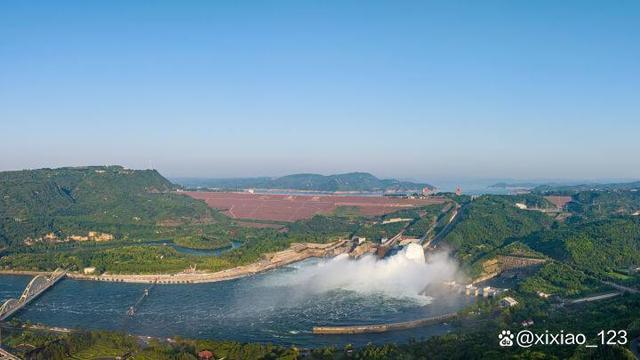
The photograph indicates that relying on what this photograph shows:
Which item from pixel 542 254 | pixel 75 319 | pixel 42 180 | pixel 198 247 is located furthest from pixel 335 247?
pixel 42 180

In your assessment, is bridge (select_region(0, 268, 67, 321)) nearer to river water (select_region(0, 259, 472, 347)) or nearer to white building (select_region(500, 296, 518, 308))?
river water (select_region(0, 259, 472, 347))

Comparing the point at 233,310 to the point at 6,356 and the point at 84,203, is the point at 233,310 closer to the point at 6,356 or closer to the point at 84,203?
the point at 6,356

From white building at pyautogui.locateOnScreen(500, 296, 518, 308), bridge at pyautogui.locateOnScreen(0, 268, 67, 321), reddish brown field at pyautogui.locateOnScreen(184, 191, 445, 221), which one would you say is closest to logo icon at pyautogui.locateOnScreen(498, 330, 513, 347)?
white building at pyautogui.locateOnScreen(500, 296, 518, 308)

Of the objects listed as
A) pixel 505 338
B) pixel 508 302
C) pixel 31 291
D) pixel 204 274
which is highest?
pixel 505 338

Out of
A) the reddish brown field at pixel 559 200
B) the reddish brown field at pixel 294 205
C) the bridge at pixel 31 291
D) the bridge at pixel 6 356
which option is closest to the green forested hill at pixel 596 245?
the reddish brown field at pixel 294 205

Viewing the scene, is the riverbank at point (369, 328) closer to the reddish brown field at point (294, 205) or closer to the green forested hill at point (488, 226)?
the green forested hill at point (488, 226)

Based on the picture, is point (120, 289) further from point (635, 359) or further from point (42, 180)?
point (42, 180)

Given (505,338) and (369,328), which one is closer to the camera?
(505,338)

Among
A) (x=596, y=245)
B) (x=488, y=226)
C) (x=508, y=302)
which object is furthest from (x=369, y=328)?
(x=488, y=226)
